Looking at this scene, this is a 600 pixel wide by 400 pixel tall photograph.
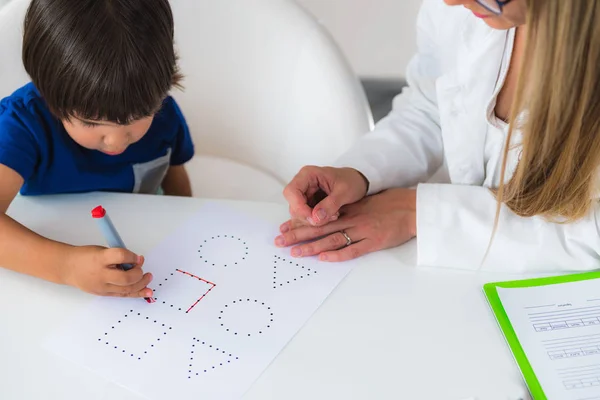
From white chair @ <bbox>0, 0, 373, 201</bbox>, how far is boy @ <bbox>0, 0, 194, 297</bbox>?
174mm

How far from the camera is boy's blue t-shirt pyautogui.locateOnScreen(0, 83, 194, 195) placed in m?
0.79

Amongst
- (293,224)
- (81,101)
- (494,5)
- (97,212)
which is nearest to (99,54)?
(81,101)

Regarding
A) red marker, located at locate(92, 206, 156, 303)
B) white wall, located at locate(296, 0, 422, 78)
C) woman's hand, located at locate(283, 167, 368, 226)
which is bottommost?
white wall, located at locate(296, 0, 422, 78)

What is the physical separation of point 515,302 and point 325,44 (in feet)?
1.61

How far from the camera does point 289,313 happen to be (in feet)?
2.16

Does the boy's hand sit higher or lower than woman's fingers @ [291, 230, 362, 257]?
higher

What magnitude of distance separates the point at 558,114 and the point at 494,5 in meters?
0.12

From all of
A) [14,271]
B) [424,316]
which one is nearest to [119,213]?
[14,271]

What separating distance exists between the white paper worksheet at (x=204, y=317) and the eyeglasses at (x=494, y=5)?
12.3 inches

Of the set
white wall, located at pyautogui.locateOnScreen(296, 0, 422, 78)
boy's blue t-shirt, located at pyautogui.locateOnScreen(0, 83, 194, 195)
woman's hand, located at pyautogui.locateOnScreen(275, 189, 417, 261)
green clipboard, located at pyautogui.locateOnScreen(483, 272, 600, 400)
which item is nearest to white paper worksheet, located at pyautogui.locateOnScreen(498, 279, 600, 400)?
green clipboard, located at pyautogui.locateOnScreen(483, 272, 600, 400)

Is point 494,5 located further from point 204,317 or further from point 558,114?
point 204,317

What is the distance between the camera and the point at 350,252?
73cm

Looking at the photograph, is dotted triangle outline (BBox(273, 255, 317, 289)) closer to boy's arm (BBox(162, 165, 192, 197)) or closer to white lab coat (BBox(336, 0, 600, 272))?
white lab coat (BBox(336, 0, 600, 272))

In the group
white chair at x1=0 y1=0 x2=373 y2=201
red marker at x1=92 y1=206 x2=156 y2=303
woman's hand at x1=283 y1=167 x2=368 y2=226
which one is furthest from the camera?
white chair at x1=0 y1=0 x2=373 y2=201
